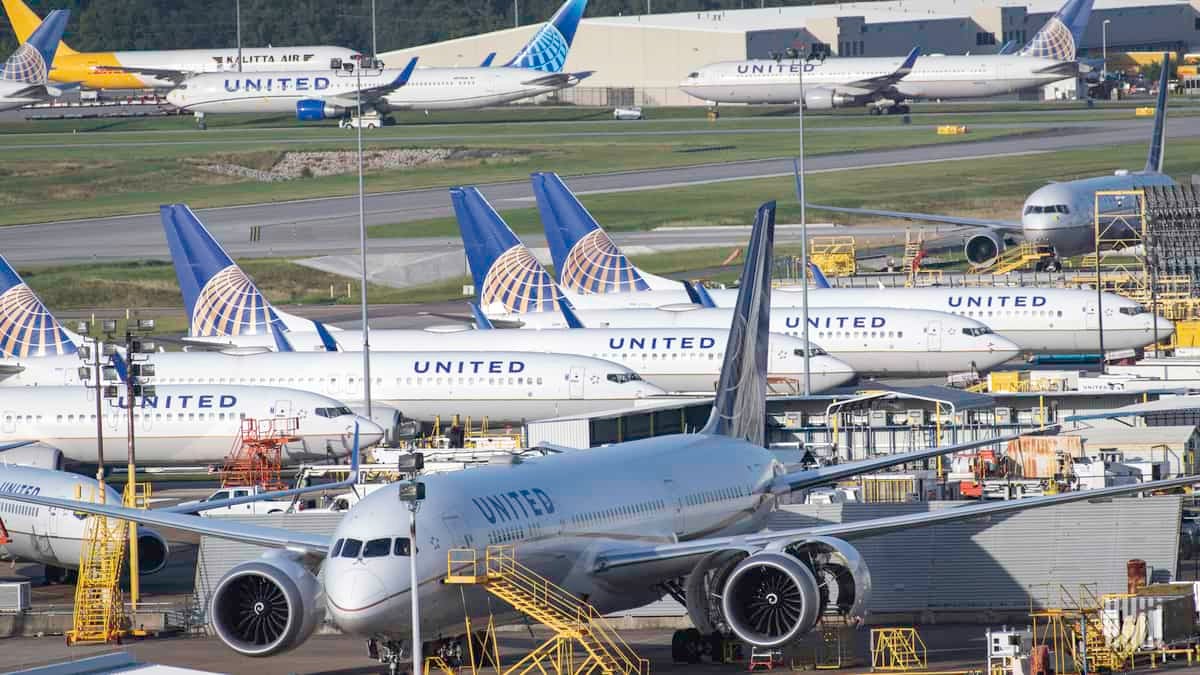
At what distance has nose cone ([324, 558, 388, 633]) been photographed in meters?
29.7

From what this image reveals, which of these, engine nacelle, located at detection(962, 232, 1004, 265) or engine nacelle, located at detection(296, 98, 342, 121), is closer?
engine nacelle, located at detection(962, 232, 1004, 265)

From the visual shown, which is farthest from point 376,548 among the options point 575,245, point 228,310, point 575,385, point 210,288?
point 575,245

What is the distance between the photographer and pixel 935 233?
407ft

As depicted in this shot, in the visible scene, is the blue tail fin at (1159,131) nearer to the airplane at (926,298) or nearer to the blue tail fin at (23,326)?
the airplane at (926,298)

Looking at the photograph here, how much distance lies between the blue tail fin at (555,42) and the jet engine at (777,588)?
156353 millimetres

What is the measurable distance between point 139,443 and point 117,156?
4223 inches

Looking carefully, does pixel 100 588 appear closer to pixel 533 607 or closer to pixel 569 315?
pixel 533 607

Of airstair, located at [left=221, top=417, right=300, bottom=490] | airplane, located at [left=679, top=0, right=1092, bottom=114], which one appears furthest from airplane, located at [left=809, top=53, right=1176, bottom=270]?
airplane, located at [left=679, top=0, right=1092, bottom=114]

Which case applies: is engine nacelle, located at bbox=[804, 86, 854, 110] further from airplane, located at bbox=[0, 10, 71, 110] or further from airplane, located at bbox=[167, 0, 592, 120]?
airplane, located at bbox=[0, 10, 71, 110]

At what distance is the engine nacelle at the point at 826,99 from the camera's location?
189 metres

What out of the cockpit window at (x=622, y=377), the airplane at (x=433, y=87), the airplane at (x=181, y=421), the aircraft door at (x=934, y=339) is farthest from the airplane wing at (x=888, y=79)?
the airplane at (x=181, y=421)

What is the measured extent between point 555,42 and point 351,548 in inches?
6373

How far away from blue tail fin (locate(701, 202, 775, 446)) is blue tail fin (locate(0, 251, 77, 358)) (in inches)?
1343

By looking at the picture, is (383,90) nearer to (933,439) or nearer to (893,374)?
(893,374)
